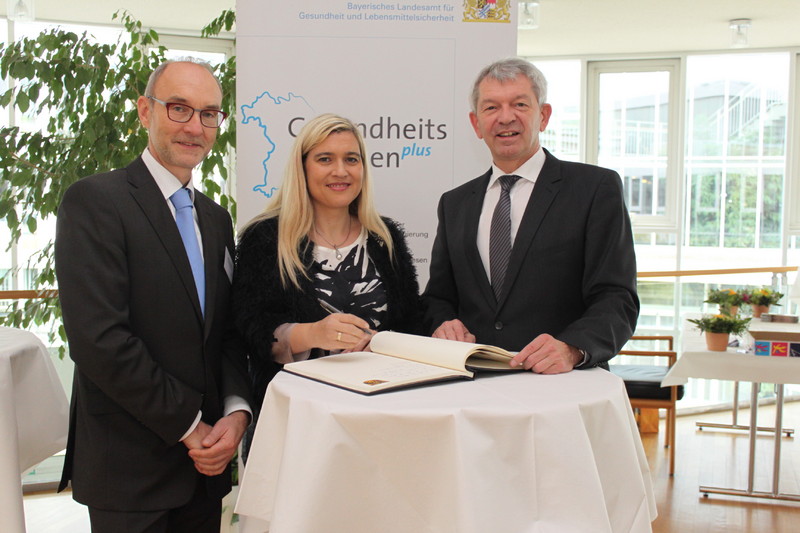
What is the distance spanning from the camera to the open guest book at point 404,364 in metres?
1.63

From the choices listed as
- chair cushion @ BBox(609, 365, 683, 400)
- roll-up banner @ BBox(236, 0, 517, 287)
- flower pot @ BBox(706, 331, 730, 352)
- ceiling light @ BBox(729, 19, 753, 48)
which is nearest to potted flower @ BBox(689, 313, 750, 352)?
flower pot @ BBox(706, 331, 730, 352)

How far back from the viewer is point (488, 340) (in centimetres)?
220

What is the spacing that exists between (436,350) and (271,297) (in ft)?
1.81

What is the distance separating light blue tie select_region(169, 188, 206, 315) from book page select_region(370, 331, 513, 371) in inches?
19.8

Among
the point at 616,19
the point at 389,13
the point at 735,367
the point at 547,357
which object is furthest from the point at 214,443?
the point at 616,19

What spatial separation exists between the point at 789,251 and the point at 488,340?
7.65 meters

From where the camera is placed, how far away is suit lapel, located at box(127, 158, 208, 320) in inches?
75.8

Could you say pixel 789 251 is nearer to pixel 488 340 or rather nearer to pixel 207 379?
pixel 488 340

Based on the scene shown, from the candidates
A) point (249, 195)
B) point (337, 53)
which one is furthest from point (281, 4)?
point (249, 195)

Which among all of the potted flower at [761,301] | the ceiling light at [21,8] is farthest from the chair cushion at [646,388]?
the ceiling light at [21,8]

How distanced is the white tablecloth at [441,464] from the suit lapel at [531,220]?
63 centimetres

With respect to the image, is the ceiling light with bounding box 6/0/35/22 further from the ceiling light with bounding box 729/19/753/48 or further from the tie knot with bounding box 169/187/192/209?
the ceiling light with bounding box 729/19/753/48

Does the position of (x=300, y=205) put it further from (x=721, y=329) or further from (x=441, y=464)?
(x=721, y=329)

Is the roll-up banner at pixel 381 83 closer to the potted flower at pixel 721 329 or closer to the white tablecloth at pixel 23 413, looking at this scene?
the white tablecloth at pixel 23 413
